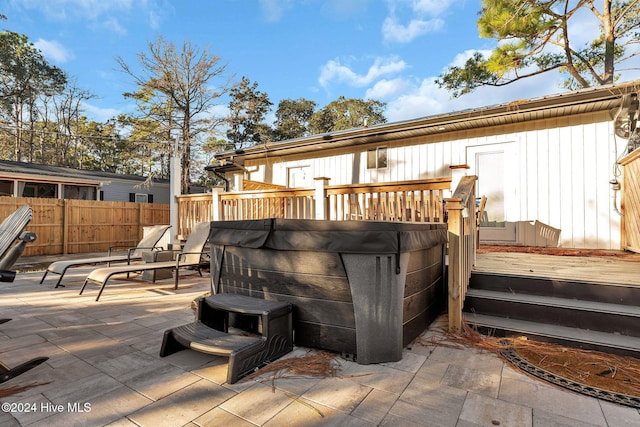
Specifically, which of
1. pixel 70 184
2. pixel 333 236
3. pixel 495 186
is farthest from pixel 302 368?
pixel 70 184

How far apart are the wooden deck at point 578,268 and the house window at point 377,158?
3.88 meters

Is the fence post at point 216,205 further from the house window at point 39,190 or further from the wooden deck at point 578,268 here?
the house window at point 39,190

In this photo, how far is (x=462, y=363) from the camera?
2152mm

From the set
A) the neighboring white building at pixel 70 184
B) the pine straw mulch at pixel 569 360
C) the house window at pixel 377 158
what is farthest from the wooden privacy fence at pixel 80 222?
the pine straw mulch at pixel 569 360

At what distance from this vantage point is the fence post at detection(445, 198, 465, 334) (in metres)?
2.70

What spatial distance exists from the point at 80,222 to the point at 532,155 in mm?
13329

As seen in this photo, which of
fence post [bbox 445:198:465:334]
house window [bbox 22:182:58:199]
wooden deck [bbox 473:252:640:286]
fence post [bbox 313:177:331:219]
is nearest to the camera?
fence post [bbox 445:198:465:334]

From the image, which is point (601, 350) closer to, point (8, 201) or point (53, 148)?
point (8, 201)

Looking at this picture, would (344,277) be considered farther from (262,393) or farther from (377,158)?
(377,158)

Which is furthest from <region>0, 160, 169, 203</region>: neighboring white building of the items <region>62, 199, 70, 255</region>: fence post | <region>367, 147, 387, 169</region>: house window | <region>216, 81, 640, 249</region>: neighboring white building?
<region>216, 81, 640, 249</region>: neighboring white building

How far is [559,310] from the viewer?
8.55ft

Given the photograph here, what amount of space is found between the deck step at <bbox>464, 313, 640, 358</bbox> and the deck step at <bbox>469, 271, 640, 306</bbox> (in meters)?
0.36

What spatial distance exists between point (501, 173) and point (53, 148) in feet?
90.5

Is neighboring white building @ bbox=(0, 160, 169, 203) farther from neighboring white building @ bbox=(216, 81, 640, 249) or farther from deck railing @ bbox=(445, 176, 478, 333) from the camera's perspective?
deck railing @ bbox=(445, 176, 478, 333)
